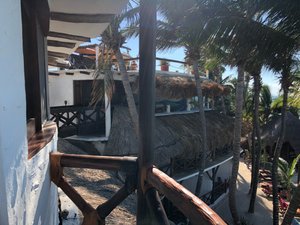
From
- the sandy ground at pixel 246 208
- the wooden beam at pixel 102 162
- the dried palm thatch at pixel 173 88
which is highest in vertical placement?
the dried palm thatch at pixel 173 88

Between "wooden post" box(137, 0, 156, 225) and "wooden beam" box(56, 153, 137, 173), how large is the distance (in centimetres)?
12

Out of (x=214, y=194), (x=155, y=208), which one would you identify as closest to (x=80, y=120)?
(x=214, y=194)

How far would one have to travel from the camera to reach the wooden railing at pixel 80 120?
12.1 metres

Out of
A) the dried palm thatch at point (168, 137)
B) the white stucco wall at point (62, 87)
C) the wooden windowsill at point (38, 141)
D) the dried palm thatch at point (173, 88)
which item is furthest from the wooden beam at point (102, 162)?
the white stucco wall at point (62, 87)

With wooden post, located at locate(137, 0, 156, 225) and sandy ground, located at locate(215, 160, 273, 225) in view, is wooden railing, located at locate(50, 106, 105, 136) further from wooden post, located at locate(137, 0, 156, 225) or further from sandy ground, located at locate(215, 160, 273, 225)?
wooden post, located at locate(137, 0, 156, 225)

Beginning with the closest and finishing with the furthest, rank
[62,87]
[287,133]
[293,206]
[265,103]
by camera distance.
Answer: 1. [293,206]
2. [62,87]
3. [287,133]
4. [265,103]

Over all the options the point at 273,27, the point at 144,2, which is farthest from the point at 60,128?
the point at 144,2

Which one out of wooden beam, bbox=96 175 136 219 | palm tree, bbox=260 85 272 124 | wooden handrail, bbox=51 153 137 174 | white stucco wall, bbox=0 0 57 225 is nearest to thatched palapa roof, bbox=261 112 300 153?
palm tree, bbox=260 85 272 124

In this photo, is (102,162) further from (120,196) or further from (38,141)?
(38,141)

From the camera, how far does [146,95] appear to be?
7.94 feet

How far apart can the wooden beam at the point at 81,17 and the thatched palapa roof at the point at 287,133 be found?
19.8 m

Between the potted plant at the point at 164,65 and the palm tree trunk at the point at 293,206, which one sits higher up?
the potted plant at the point at 164,65

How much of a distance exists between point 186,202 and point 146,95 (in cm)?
95

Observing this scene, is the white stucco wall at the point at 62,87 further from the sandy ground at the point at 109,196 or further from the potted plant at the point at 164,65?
the potted plant at the point at 164,65
